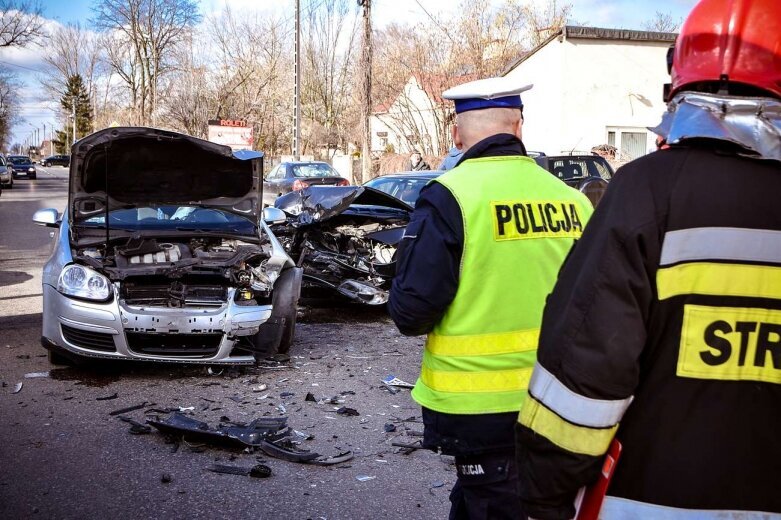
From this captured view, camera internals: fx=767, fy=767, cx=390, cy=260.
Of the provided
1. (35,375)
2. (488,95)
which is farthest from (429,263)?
(35,375)

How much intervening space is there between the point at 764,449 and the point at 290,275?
559 centimetres

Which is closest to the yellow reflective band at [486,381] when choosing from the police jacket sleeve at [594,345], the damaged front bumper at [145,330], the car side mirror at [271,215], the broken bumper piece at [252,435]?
the police jacket sleeve at [594,345]

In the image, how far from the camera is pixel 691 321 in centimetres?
156

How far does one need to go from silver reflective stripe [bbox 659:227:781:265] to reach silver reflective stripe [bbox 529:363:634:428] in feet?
1.02

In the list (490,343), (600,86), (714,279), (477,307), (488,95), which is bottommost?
(490,343)

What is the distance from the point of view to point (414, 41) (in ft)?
112

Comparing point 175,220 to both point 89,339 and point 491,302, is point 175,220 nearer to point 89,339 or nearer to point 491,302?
point 89,339

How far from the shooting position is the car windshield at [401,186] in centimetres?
1147

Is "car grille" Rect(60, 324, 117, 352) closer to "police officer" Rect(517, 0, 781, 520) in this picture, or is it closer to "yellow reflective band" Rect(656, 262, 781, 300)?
"police officer" Rect(517, 0, 781, 520)

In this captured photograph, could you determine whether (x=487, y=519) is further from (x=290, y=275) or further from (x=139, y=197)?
(x=139, y=197)

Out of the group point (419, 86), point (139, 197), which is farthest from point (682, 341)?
point (419, 86)

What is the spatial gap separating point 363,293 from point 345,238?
3.41ft

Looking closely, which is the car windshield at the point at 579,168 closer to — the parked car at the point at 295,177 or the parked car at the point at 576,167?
the parked car at the point at 576,167

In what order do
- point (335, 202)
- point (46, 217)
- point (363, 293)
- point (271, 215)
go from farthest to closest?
1. point (335, 202)
2. point (363, 293)
3. point (271, 215)
4. point (46, 217)
